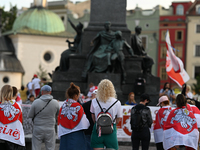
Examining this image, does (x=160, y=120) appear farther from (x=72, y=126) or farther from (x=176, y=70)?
(x=176, y=70)

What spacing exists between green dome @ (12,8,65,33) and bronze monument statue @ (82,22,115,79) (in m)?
51.1

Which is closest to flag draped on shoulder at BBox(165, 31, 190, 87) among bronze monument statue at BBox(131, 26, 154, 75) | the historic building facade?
bronze monument statue at BBox(131, 26, 154, 75)

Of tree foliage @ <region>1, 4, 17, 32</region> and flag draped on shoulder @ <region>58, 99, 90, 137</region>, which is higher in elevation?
tree foliage @ <region>1, 4, 17, 32</region>

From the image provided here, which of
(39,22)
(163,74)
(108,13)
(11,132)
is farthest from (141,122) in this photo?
(39,22)

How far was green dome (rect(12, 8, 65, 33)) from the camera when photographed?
65.6 metres

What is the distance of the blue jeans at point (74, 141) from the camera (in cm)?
713

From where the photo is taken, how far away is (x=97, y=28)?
644 inches

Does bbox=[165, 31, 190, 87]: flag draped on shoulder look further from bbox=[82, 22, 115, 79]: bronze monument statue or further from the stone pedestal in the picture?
the stone pedestal

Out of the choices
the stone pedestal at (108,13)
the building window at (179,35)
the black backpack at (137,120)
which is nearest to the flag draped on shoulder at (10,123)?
the black backpack at (137,120)

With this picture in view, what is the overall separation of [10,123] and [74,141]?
1.20m

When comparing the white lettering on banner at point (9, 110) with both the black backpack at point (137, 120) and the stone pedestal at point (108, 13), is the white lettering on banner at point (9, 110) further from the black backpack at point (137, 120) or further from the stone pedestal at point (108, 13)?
the stone pedestal at point (108, 13)

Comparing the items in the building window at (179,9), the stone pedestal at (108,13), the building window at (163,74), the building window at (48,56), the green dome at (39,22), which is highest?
the building window at (179,9)

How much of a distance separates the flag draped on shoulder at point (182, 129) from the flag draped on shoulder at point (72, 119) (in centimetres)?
140

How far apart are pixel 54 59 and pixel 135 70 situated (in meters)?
51.4
